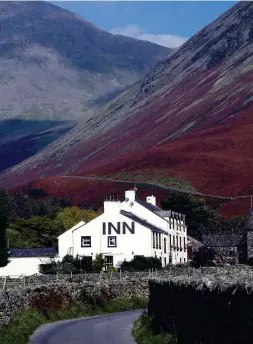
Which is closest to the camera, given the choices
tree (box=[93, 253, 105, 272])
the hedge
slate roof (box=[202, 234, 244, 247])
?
the hedge

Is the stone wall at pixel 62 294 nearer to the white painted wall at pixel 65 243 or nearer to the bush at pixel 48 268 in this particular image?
the bush at pixel 48 268

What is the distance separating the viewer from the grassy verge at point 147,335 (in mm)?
28844

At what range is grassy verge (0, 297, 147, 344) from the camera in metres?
32.9

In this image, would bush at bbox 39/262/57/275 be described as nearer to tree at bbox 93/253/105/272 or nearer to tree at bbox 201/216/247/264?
tree at bbox 93/253/105/272

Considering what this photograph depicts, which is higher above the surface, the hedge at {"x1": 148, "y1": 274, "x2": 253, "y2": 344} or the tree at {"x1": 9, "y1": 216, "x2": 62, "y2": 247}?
the tree at {"x1": 9, "y1": 216, "x2": 62, "y2": 247}

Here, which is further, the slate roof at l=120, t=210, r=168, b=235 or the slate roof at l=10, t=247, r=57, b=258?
the slate roof at l=120, t=210, r=168, b=235

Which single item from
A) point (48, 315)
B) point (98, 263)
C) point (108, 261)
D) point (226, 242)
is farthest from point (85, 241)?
point (48, 315)

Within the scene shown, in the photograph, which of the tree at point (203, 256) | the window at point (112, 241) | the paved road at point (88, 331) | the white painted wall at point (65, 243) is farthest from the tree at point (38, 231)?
the paved road at point (88, 331)

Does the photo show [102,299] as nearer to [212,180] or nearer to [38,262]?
[38,262]

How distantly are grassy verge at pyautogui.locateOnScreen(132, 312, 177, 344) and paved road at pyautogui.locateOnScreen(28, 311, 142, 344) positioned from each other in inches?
11.9

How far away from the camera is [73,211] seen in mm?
103500

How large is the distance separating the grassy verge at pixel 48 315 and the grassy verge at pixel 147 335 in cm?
377

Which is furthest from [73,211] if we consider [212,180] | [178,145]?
[178,145]

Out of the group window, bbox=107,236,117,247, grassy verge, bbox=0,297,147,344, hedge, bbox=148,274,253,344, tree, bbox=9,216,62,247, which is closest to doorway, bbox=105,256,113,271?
window, bbox=107,236,117,247
